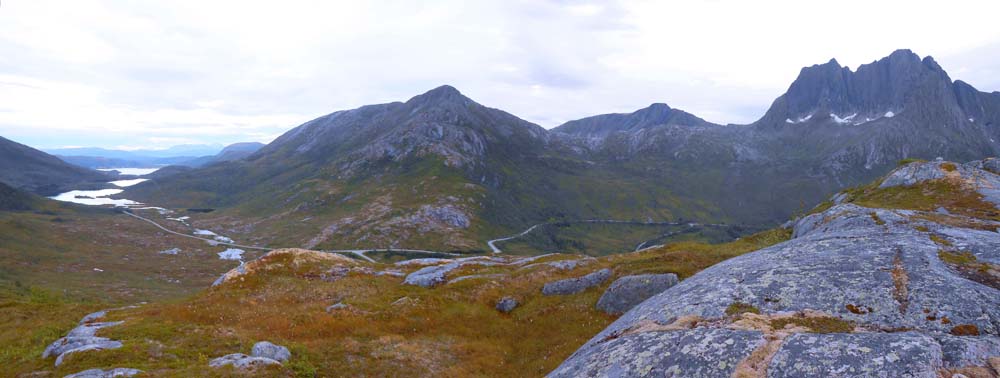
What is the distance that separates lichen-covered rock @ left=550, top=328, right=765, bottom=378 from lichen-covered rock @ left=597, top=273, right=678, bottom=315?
51.0 ft

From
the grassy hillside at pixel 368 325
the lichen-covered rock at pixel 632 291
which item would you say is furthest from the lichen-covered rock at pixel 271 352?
the lichen-covered rock at pixel 632 291

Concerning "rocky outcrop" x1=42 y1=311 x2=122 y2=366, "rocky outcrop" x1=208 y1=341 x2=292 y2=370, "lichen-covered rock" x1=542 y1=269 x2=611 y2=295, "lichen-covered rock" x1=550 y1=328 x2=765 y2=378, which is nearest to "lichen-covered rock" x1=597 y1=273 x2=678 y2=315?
"lichen-covered rock" x1=542 y1=269 x2=611 y2=295

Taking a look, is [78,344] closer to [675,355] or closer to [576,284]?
[675,355]

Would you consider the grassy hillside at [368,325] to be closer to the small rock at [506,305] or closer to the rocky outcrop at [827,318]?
the small rock at [506,305]

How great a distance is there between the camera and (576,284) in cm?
4025

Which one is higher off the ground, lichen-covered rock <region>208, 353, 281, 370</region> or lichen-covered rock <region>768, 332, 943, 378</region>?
lichen-covered rock <region>768, 332, 943, 378</region>

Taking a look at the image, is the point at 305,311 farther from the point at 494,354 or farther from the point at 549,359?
the point at 549,359

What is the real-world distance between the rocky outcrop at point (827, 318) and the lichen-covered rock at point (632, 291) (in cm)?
846

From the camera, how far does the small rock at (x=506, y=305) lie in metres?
39.6

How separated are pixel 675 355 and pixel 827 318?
594cm

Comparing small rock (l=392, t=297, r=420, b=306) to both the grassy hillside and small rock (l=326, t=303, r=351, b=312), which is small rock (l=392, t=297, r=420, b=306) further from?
small rock (l=326, t=303, r=351, b=312)

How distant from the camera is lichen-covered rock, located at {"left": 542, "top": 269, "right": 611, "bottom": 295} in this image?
39.8m

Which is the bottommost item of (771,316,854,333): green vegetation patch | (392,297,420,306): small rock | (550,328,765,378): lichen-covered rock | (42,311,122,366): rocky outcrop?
(392,297,420,306): small rock

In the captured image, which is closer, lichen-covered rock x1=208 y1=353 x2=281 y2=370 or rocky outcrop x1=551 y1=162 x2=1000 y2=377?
rocky outcrop x1=551 y1=162 x2=1000 y2=377
